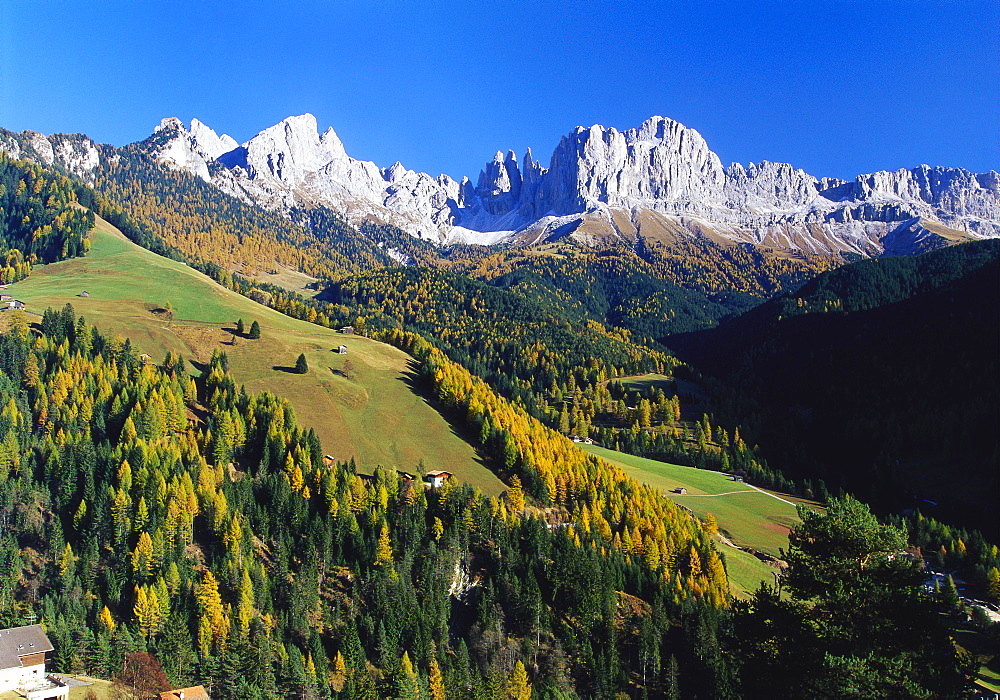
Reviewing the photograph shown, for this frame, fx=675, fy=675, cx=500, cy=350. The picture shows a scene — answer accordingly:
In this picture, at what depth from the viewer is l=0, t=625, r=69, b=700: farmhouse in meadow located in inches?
2625

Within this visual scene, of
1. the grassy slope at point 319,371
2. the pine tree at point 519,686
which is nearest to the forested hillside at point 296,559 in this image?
the pine tree at point 519,686

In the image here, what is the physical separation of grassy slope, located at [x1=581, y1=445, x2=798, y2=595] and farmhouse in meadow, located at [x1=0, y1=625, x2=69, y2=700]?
95489mm

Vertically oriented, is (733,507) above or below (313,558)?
below

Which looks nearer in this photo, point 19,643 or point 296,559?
point 19,643

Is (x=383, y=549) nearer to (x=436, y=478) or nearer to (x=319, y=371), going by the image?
(x=436, y=478)

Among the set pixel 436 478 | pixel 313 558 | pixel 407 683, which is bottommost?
pixel 407 683

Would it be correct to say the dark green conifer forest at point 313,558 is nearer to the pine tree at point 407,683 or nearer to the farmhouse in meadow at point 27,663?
the pine tree at point 407,683

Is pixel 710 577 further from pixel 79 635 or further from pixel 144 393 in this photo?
pixel 144 393

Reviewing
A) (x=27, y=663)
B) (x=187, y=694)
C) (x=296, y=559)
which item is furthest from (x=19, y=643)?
(x=296, y=559)

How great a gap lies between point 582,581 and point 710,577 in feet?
75.9

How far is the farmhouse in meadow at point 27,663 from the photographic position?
66.7 metres

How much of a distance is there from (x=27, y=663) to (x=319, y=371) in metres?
92.3

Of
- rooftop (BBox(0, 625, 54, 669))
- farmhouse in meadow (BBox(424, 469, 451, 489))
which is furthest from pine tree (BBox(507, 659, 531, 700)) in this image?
rooftop (BBox(0, 625, 54, 669))

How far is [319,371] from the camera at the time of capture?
159 metres
